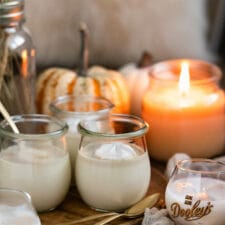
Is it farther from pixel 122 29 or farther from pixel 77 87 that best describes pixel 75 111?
pixel 122 29

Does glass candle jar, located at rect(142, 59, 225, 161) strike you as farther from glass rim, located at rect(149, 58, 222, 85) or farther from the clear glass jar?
the clear glass jar

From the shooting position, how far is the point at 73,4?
147cm

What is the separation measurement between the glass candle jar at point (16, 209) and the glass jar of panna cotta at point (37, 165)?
0.10 metres

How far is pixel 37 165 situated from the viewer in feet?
3.20

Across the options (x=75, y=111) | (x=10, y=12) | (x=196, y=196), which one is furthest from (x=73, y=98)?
(x=196, y=196)

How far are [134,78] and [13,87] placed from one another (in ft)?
1.09

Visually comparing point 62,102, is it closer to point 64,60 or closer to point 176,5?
point 64,60

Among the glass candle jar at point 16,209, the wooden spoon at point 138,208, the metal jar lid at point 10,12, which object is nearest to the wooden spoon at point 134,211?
the wooden spoon at point 138,208

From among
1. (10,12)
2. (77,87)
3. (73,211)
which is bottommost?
(73,211)

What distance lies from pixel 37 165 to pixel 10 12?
273 millimetres

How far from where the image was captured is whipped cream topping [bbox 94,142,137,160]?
0.98 meters

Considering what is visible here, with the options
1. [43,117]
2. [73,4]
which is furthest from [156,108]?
[73,4]

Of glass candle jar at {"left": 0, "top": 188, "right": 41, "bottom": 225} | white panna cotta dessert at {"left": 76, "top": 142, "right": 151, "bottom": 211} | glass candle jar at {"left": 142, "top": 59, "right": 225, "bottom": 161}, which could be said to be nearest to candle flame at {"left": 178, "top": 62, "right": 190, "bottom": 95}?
glass candle jar at {"left": 142, "top": 59, "right": 225, "bottom": 161}

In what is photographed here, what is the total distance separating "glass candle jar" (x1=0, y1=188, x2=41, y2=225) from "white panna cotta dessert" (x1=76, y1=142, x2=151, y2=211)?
0.15m
